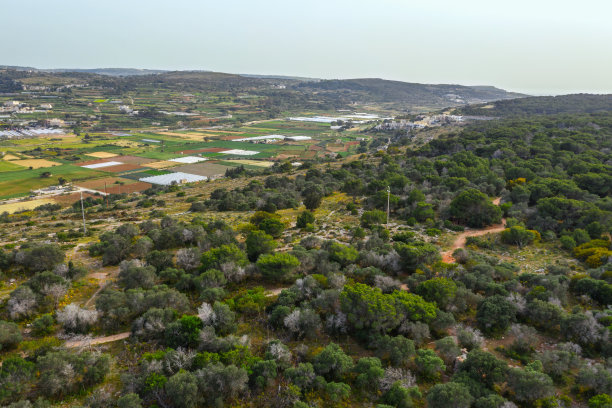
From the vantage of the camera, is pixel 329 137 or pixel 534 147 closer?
pixel 534 147

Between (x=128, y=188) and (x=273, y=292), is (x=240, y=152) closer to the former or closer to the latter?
(x=128, y=188)

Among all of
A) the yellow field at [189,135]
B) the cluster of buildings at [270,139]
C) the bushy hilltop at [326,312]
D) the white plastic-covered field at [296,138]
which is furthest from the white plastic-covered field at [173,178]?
the white plastic-covered field at [296,138]

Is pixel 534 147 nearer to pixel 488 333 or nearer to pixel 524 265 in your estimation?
pixel 524 265

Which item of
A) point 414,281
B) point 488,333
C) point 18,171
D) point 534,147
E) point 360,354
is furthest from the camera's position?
point 18,171

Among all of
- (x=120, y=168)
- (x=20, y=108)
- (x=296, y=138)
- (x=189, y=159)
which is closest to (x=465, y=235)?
A: (x=120, y=168)

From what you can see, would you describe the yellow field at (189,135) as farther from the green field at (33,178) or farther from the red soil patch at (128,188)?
the red soil patch at (128,188)

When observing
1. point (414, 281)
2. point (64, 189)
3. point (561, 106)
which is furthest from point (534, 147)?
point (561, 106)
